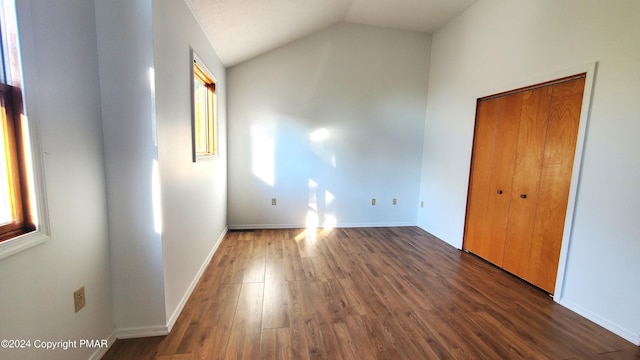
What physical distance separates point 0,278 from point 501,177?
377cm

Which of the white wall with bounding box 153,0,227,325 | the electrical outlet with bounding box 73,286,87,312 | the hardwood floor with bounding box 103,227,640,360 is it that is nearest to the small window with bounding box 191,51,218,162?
the white wall with bounding box 153,0,227,325

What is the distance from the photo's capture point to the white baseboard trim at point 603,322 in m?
1.74

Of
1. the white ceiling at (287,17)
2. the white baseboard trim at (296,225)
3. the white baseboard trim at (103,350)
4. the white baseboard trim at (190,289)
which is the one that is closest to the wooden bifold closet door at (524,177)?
the white baseboard trim at (296,225)

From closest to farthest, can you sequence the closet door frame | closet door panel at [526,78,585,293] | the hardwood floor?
the hardwood floor, the closet door frame, closet door panel at [526,78,585,293]

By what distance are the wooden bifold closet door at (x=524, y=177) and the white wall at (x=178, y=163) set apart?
125 inches

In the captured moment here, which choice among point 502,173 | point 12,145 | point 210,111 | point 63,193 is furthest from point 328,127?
point 12,145

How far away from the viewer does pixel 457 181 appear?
3395mm

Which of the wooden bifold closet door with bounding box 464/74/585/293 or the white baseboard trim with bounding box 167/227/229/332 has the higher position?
the wooden bifold closet door with bounding box 464/74/585/293

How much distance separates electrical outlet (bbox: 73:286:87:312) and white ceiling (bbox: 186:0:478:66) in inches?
84.1

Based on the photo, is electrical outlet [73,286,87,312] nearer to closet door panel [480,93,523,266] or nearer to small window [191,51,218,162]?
small window [191,51,218,162]

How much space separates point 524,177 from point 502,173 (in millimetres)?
261

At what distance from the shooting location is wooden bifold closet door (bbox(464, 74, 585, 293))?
2.20m

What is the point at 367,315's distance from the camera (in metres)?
1.95

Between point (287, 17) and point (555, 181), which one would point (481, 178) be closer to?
point (555, 181)
